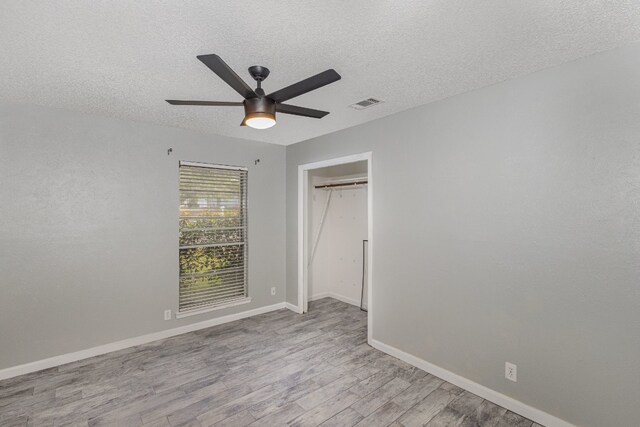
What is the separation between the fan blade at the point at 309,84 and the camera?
1.71m

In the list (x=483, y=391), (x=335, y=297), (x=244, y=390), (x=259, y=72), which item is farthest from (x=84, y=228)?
(x=483, y=391)

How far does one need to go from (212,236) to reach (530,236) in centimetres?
357

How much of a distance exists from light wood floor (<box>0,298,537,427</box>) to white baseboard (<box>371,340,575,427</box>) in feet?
0.16

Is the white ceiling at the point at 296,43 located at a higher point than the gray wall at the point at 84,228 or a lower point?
higher

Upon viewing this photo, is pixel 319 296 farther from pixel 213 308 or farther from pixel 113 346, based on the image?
pixel 113 346

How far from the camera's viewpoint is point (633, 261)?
73.8 inches

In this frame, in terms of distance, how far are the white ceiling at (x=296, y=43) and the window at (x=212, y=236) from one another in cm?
145

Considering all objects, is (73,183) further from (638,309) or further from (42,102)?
(638,309)

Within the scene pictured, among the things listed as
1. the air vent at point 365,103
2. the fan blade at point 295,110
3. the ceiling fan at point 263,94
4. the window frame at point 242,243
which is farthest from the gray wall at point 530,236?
the window frame at point 242,243

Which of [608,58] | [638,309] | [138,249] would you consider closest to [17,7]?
[138,249]

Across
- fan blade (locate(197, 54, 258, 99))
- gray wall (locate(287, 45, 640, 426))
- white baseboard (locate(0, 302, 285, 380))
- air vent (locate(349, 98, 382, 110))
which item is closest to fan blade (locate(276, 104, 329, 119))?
fan blade (locate(197, 54, 258, 99))

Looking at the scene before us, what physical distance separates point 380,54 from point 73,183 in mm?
3257

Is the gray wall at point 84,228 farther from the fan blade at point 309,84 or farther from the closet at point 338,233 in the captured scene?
the fan blade at point 309,84

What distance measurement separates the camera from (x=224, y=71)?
1663 millimetres
